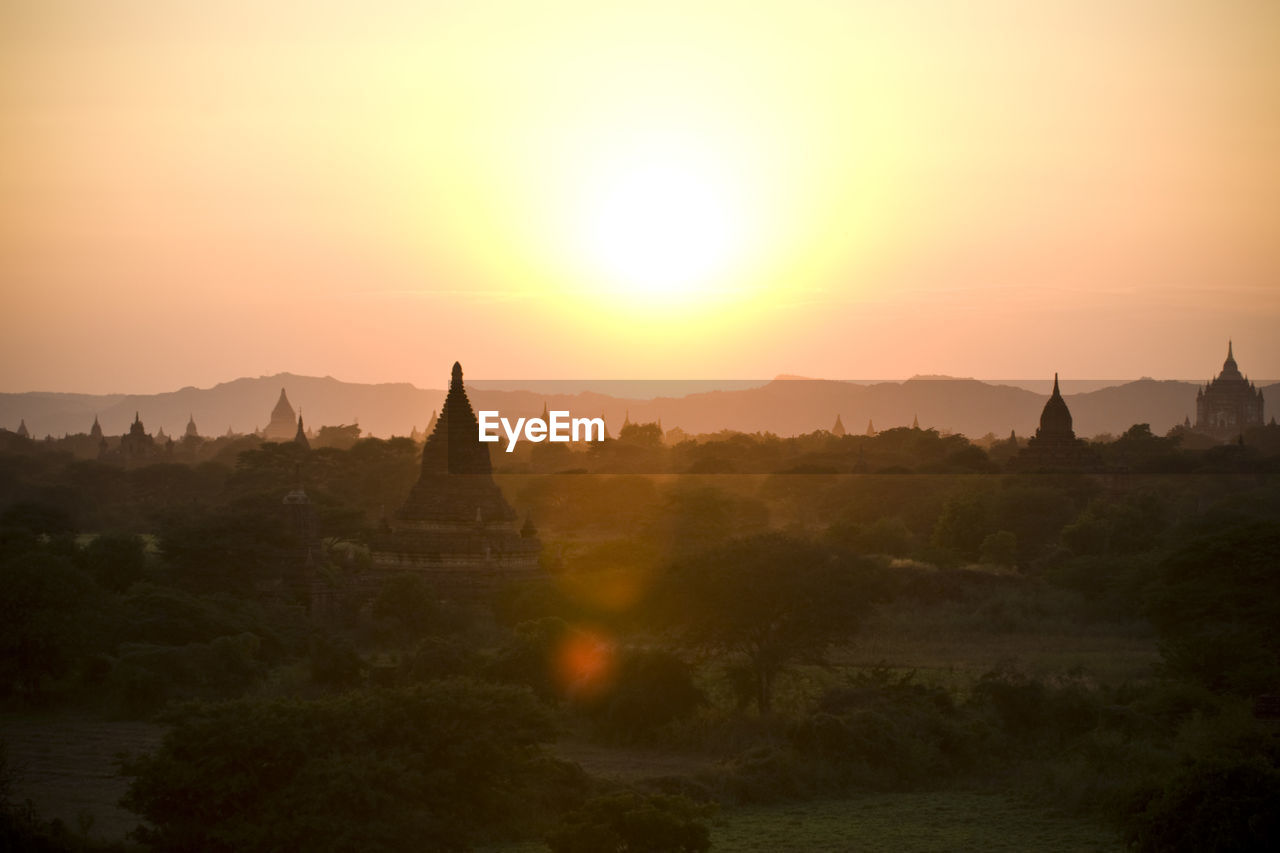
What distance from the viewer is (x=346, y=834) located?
51.4 ft

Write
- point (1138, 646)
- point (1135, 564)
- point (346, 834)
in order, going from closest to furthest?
point (346, 834), point (1138, 646), point (1135, 564)

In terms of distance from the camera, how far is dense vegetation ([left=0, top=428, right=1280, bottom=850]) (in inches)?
639

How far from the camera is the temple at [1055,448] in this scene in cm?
6738

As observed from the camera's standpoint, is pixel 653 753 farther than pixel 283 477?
No

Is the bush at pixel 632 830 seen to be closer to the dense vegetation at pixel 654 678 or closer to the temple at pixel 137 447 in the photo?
the dense vegetation at pixel 654 678

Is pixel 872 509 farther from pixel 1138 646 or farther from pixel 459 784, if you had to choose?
pixel 459 784

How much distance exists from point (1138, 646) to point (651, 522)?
91.8 feet

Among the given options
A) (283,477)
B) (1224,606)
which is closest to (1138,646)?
(1224,606)

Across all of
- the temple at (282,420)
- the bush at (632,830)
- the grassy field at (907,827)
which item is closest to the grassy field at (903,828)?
the grassy field at (907,827)

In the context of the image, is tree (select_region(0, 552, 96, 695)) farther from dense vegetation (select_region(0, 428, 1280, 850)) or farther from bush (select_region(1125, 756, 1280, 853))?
bush (select_region(1125, 756, 1280, 853))

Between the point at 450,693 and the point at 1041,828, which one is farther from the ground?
the point at 450,693

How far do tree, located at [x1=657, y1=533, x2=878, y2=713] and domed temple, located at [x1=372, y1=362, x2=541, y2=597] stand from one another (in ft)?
29.9

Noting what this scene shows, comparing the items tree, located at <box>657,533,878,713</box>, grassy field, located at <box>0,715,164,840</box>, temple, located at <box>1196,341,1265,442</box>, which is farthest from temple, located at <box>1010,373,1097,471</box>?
temple, located at <box>1196,341,1265,442</box>

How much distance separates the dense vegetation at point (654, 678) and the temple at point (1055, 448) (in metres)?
17.4
